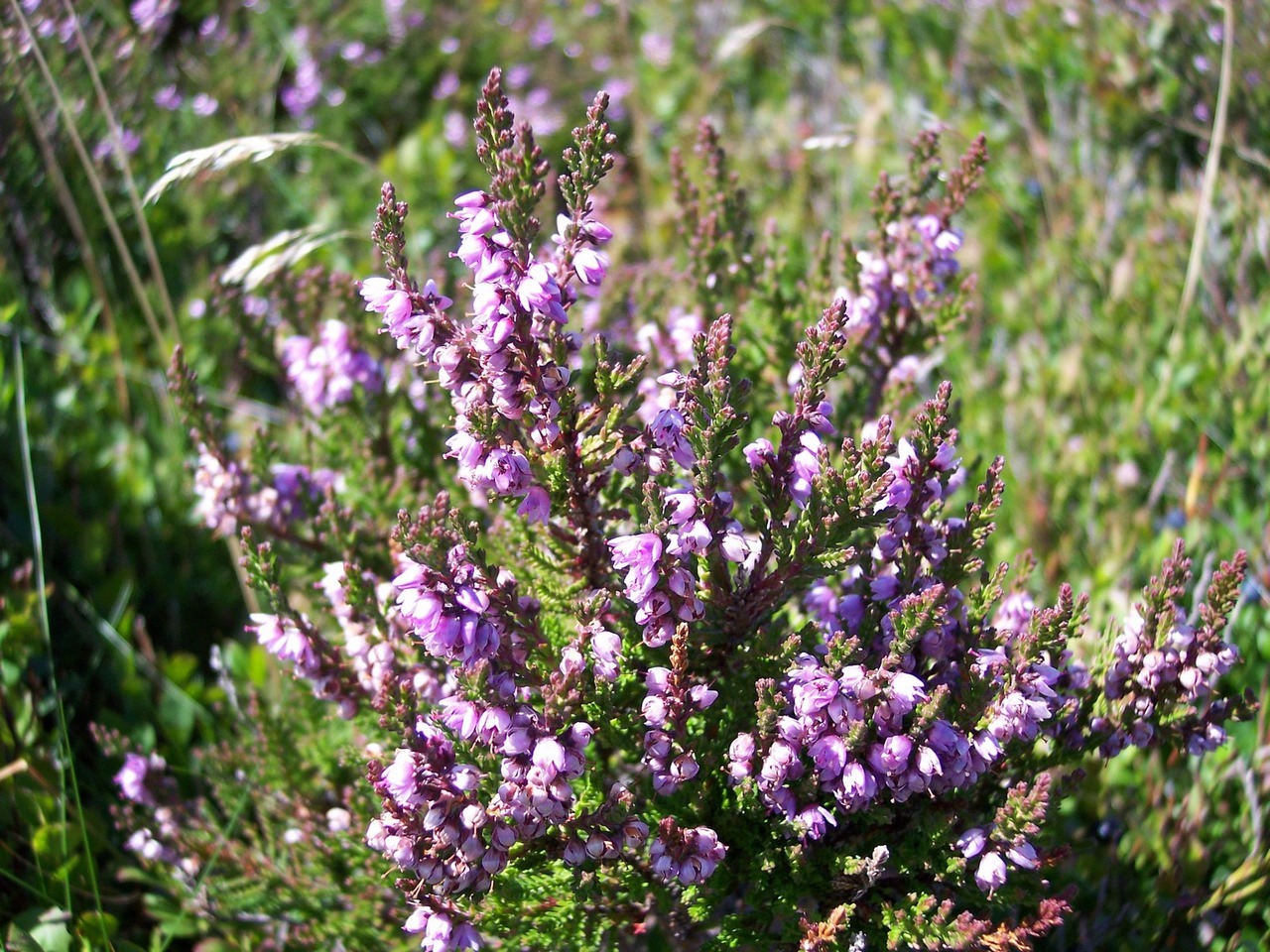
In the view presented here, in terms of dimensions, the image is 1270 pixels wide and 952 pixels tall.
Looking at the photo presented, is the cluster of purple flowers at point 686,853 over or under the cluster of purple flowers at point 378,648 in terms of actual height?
under

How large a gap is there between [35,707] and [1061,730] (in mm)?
2696

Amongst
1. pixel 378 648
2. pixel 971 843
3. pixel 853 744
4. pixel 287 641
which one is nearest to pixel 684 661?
pixel 853 744

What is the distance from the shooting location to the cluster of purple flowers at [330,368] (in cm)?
297

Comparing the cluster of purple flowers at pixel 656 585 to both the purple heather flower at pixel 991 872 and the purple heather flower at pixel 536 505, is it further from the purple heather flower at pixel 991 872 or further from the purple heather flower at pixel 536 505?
the purple heather flower at pixel 991 872

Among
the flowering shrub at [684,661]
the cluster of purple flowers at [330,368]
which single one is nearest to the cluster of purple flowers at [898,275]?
the flowering shrub at [684,661]

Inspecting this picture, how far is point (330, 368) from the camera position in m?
3.05

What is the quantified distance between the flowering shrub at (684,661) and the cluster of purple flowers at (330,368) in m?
0.77

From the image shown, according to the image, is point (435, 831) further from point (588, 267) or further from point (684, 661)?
point (588, 267)

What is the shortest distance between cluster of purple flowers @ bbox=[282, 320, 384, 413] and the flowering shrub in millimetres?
775

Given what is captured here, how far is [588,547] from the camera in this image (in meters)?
2.14

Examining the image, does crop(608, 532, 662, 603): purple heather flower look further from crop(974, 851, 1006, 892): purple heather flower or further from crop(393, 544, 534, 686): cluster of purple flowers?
crop(974, 851, 1006, 892): purple heather flower

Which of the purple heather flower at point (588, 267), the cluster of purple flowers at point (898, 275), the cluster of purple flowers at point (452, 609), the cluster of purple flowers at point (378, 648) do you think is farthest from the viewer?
the cluster of purple flowers at point (898, 275)

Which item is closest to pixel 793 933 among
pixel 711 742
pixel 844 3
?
pixel 711 742

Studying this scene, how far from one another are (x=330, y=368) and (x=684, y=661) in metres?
1.62
